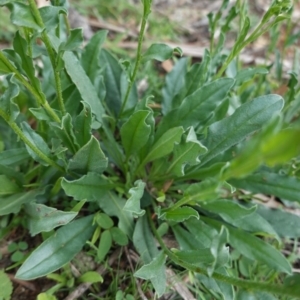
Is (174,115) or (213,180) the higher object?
(213,180)

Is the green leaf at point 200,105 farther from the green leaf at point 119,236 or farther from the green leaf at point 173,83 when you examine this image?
the green leaf at point 119,236

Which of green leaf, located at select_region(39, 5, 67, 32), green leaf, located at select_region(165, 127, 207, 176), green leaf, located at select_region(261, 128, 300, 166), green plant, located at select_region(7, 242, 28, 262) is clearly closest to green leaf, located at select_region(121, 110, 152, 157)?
green leaf, located at select_region(165, 127, 207, 176)

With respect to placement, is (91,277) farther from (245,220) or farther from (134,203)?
(245,220)

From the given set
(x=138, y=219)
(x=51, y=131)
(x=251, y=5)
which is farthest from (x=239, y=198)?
(x=251, y=5)

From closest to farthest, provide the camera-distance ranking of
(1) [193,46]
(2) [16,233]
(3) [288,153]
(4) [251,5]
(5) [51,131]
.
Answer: (3) [288,153], (5) [51,131], (2) [16,233], (1) [193,46], (4) [251,5]

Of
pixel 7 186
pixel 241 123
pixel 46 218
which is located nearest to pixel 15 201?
pixel 7 186

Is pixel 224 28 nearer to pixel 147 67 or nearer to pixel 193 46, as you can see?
pixel 147 67

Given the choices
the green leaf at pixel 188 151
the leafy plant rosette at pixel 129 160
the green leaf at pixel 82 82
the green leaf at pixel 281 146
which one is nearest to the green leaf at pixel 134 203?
the leafy plant rosette at pixel 129 160
